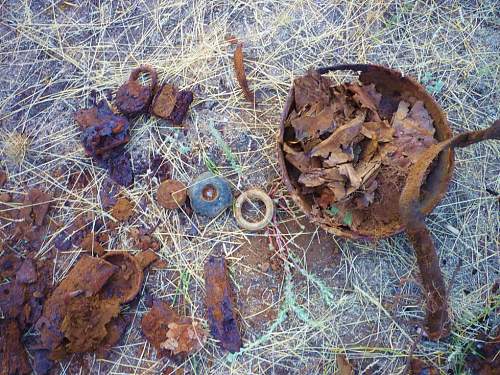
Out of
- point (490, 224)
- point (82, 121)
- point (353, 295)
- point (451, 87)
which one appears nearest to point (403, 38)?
point (451, 87)

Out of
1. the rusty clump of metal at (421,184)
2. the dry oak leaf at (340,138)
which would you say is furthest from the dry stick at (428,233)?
the dry oak leaf at (340,138)

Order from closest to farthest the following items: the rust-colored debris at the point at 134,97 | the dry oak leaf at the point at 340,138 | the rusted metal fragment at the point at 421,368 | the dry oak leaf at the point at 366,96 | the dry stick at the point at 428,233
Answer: the dry stick at the point at 428,233, the dry oak leaf at the point at 340,138, the dry oak leaf at the point at 366,96, the rusted metal fragment at the point at 421,368, the rust-colored debris at the point at 134,97

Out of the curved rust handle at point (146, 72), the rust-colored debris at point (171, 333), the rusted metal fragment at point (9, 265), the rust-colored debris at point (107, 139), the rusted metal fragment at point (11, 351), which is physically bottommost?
the rusted metal fragment at point (11, 351)

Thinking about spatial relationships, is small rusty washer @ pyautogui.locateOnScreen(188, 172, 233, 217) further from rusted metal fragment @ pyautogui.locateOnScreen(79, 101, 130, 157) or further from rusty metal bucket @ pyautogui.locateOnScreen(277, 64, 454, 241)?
Result: rusted metal fragment @ pyautogui.locateOnScreen(79, 101, 130, 157)

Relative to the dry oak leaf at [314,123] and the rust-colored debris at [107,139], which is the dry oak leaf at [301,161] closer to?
the dry oak leaf at [314,123]

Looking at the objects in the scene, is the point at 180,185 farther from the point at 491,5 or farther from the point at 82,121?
the point at 491,5

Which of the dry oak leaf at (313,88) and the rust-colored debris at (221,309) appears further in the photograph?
the rust-colored debris at (221,309)

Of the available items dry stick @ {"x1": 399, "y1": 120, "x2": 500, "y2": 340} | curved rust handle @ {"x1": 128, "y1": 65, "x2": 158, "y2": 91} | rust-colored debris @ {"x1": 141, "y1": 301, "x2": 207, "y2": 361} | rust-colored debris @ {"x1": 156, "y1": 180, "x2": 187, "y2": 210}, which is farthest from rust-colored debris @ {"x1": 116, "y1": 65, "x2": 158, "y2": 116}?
dry stick @ {"x1": 399, "y1": 120, "x2": 500, "y2": 340}
